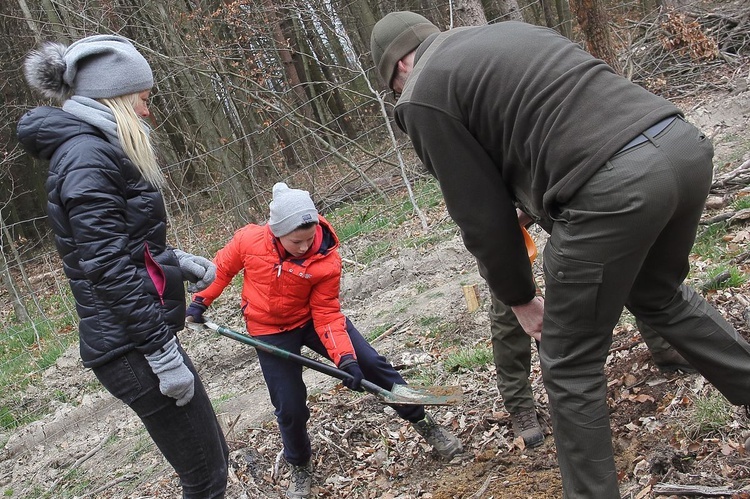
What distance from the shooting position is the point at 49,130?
103 inches

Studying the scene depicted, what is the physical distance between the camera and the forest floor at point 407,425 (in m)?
3.04

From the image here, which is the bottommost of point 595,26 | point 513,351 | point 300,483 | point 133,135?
point 300,483

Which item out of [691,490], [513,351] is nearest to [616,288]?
[691,490]

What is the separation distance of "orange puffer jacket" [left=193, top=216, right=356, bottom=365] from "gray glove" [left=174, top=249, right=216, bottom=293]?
1.34ft

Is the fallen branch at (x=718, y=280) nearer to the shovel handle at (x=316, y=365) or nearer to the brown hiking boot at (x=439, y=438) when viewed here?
the brown hiking boot at (x=439, y=438)

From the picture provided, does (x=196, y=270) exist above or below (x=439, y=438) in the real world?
above

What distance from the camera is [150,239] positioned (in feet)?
9.14

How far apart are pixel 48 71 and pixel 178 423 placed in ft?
5.04

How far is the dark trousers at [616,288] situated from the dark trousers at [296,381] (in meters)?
1.59

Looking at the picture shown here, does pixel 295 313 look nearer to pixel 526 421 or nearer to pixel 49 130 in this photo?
pixel 526 421

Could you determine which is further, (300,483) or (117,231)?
(300,483)

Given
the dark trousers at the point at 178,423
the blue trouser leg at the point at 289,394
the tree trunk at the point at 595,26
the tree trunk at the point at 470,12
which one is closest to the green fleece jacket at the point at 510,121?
the dark trousers at the point at 178,423

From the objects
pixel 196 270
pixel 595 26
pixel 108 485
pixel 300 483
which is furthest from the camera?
pixel 595 26

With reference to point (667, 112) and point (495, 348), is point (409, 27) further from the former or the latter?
point (495, 348)
